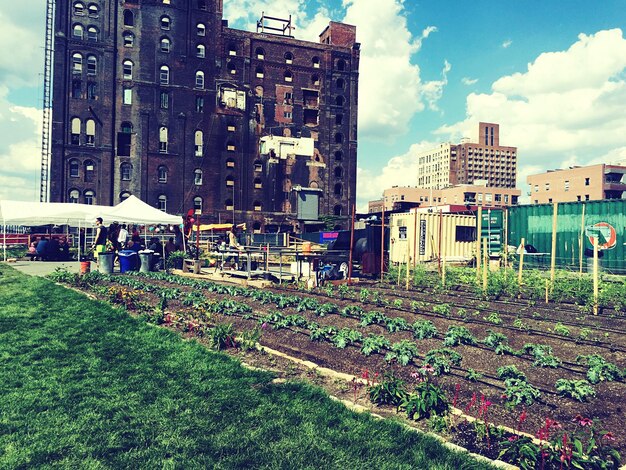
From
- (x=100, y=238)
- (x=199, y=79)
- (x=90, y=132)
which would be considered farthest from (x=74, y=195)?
(x=100, y=238)

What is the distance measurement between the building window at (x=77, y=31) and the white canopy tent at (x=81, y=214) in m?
33.9

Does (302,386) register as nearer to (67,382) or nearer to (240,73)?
(67,382)

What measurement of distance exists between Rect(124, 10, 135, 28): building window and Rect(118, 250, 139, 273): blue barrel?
44.7 m

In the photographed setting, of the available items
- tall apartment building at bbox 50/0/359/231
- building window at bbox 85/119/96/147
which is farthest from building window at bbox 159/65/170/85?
building window at bbox 85/119/96/147

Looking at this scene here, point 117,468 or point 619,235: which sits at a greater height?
point 619,235

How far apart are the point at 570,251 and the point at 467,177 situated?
522 ft

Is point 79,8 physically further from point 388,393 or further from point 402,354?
point 388,393

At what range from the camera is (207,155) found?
53812 mm

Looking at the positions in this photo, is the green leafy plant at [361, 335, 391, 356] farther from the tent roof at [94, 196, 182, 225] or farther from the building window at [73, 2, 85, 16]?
the building window at [73, 2, 85, 16]

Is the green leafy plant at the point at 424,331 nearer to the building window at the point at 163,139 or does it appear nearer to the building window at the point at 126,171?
the building window at the point at 126,171

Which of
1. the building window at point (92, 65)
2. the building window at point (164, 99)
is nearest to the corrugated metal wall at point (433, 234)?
the building window at point (164, 99)

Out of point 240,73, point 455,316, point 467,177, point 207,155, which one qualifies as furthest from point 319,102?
point 467,177

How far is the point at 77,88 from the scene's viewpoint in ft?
166

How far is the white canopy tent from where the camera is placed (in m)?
22.6
